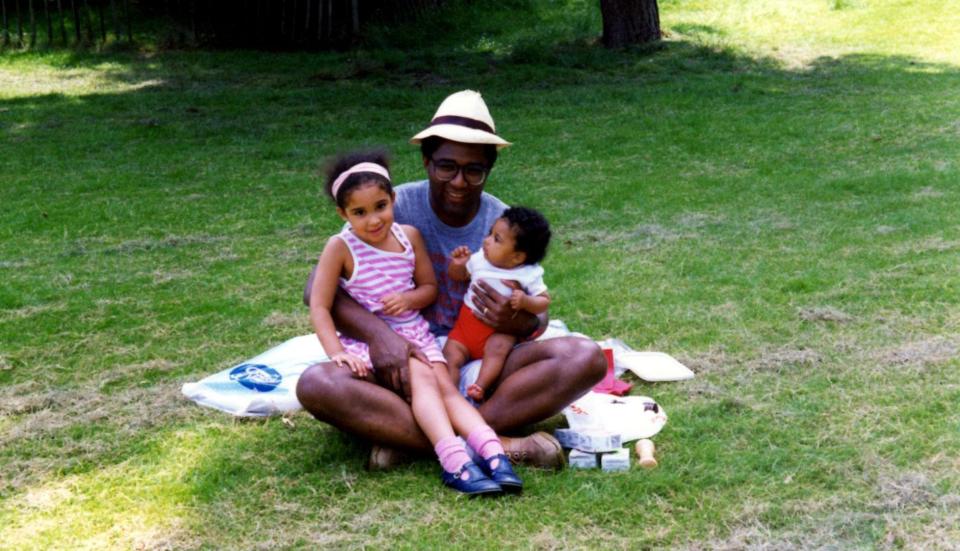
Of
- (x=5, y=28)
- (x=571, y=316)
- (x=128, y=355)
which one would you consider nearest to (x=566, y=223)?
(x=571, y=316)

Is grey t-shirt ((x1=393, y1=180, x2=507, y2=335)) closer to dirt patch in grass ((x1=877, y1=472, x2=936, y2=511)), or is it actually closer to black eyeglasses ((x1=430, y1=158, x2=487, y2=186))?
black eyeglasses ((x1=430, y1=158, x2=487, y2=186))

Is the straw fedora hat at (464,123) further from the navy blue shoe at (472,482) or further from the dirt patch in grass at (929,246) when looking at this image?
the dirt patch in grass at (929,246)

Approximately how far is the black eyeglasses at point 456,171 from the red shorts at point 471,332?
453 mm

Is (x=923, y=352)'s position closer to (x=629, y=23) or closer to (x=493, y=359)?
(x=493, y=359)

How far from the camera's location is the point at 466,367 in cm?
422

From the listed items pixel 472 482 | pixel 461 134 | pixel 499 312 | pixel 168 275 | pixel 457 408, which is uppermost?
pixel 461 134

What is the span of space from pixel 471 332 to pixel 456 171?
57 centimetres

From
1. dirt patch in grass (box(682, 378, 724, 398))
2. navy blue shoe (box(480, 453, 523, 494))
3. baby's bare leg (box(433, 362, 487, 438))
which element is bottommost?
dirt patch in grass (box(682, 378, 724, 398))

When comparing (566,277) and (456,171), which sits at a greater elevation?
(456,171)

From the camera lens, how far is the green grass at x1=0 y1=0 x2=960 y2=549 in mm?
3596

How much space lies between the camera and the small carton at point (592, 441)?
393 centimetres

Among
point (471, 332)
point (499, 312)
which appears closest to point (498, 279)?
point (499, 312)

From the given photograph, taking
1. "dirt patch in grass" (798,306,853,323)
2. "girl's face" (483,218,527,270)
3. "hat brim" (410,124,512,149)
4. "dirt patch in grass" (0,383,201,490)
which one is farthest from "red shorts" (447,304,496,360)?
"dirt patch in grass" (798,306,853,323)

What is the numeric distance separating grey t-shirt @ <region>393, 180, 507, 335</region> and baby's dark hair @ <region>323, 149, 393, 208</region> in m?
0.23
